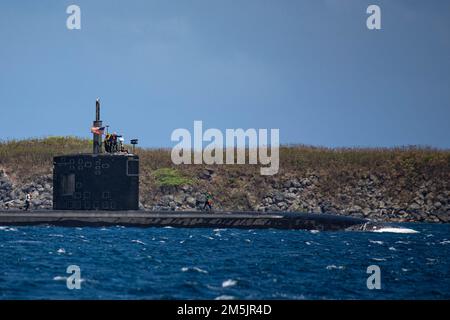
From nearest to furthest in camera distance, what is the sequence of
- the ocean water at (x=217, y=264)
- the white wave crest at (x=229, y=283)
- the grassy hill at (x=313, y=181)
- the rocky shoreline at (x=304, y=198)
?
the ocean water at (x=217, y=264) → the white wave crest at (x=229, y=283) → the rocky shoreline at (x=304, y=198) → the grassy hill at (x=313, y=181)

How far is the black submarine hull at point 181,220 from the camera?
135 feet

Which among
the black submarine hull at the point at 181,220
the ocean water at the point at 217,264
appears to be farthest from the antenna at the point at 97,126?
the ocean water at the point at 217,264

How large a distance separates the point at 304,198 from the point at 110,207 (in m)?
25.5

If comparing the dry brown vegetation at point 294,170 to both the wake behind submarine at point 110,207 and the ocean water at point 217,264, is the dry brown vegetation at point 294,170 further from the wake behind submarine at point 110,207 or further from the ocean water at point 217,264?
the ocean water at point 217,264

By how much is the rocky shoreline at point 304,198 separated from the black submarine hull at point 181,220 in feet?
61.0

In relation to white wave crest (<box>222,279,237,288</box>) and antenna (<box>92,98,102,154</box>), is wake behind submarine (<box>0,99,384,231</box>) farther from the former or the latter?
white wave crest (<box>222,279,237,288</box>)

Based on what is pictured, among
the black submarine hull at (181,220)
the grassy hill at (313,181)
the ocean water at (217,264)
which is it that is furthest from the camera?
the grassy hill at (313,181)

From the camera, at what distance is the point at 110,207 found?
41938 mm

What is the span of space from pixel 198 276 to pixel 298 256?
275 inches

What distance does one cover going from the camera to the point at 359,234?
41.9m

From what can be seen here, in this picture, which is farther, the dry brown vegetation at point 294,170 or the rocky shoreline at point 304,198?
the dry brown vegetation at point 294,170

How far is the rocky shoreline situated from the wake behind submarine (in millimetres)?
18708
